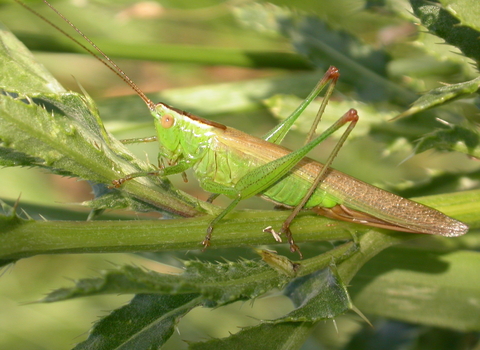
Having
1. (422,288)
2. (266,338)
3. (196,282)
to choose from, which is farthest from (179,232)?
(422,288)

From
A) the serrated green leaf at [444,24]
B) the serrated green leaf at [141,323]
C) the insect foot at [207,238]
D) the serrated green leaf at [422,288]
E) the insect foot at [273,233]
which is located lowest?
the serrated green leaf at [422,288]

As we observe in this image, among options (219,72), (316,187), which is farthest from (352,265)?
(219,72)

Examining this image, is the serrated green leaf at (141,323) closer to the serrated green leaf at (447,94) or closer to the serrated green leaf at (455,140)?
the serrated green leaf at (447,94)

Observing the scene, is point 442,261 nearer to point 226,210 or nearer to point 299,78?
point 226,210

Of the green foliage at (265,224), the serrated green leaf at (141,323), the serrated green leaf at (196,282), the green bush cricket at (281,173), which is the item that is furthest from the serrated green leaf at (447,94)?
the serrated green leaf at (141,323)

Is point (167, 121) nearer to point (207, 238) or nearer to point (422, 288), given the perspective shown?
point (207, 238)
